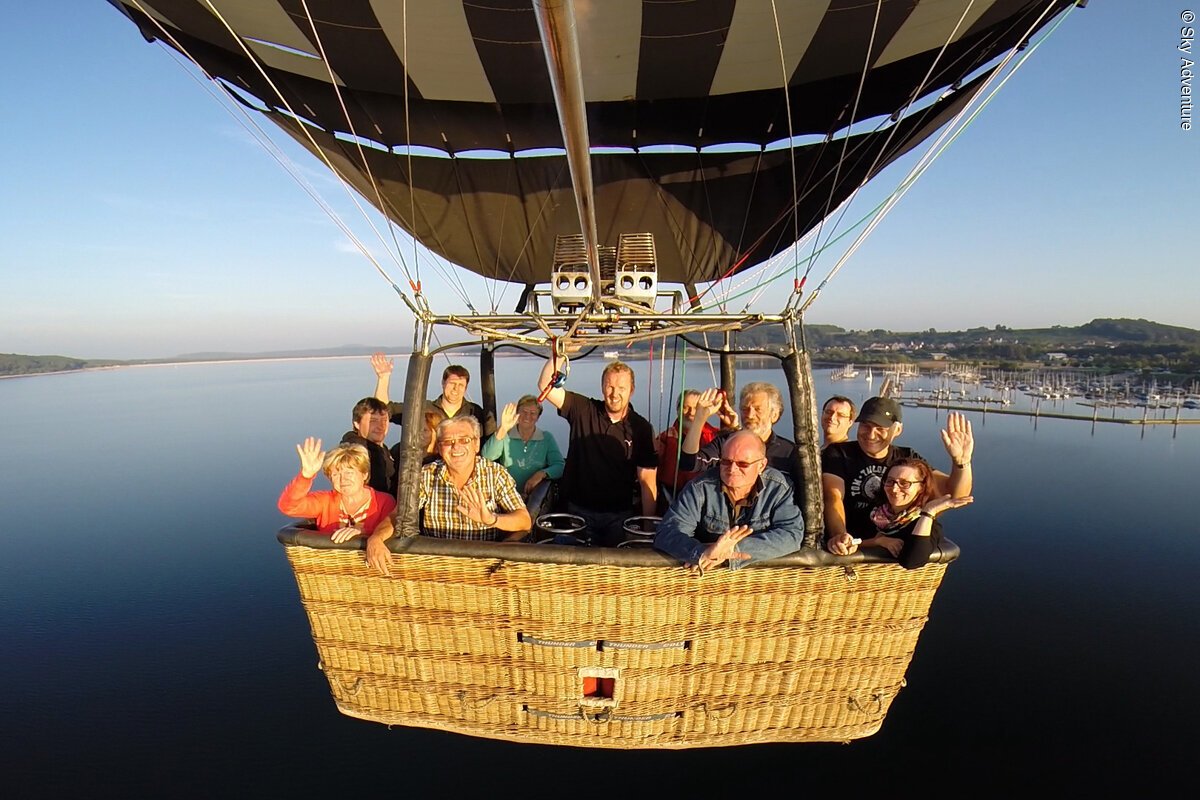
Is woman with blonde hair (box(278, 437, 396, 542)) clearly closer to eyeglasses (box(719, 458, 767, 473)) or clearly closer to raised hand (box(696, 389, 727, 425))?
eyeglasses (box(719, 458, 767, 473))

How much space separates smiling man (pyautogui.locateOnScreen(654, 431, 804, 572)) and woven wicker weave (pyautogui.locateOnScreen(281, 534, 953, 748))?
3.2 inches

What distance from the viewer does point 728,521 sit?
5.56ft

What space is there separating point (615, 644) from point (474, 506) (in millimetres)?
664

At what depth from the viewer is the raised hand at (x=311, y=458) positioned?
1.84 meters

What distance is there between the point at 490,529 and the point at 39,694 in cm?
877

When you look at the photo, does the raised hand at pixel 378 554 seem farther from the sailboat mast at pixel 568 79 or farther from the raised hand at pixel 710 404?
the raised hand at pixel 710 404

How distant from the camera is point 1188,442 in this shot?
31.0m

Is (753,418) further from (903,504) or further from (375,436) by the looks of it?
(375,436)

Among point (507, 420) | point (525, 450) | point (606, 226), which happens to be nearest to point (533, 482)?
point (525, 450)

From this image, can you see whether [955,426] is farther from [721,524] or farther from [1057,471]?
[1057,471]

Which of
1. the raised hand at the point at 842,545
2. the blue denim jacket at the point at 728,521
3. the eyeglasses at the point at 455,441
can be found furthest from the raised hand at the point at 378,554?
the raised hand at the point at 842,545

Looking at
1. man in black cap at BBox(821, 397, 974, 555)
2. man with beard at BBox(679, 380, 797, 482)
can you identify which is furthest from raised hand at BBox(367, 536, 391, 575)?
man in black cap at BBox(821, 397, 974, 555)

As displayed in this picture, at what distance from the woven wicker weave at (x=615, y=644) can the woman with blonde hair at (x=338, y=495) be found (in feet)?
0.94

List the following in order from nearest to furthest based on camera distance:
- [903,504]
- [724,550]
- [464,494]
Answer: [724,550] < [903,504] < [464,494]
